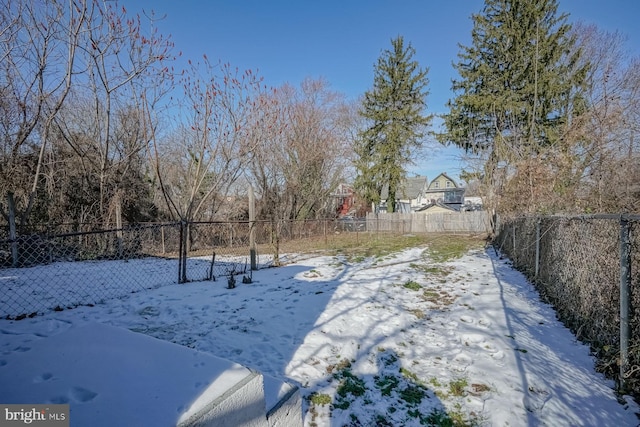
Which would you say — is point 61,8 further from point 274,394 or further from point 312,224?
point 312,224

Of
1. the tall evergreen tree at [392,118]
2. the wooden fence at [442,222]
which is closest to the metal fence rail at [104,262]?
the tall evergreen tree at [392,118]

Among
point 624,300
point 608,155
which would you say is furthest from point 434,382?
point 608,155

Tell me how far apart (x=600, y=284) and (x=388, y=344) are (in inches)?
80.3

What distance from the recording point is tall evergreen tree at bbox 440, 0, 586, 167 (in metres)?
14.0

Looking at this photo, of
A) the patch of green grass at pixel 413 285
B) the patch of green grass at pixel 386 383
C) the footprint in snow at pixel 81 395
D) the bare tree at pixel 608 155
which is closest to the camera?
the footprint in snow at pixel 81 395

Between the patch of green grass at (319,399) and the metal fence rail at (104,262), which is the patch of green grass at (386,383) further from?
the metal fence rail at (104,262)

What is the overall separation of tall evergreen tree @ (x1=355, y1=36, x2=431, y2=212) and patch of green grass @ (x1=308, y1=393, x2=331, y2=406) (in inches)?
806

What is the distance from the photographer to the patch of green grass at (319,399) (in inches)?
83.1

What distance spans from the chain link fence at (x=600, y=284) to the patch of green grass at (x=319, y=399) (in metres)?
2.16

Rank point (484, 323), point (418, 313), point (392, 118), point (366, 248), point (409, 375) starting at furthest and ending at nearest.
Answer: point (392, 118), point (366, 248), point (418, 313), point (484, 323), point (409, 375)

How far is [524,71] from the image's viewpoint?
14406 millimetres

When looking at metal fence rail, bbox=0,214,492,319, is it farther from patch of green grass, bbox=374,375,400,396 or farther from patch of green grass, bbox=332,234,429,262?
patch of green grass, bbox=374,375,400,396

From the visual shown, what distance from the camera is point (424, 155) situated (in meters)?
21.9

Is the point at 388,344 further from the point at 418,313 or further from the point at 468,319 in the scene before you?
the point at 468,319
